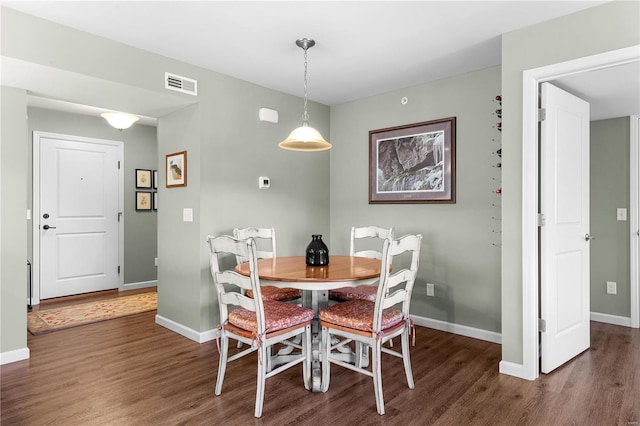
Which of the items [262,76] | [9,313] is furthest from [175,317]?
[262,76]

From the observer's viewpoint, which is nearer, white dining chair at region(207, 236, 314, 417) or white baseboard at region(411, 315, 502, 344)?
white dining chair at region(207, 236, 314, 417)

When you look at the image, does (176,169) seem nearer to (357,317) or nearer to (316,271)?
(316,271)

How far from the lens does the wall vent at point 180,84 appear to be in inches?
128

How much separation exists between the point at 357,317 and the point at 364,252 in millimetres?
1270

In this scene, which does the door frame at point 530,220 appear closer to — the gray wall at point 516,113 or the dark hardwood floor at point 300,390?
the gray wall at point 516,113

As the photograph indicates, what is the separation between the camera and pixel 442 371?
2797mm

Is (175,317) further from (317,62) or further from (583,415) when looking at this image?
(583,415)

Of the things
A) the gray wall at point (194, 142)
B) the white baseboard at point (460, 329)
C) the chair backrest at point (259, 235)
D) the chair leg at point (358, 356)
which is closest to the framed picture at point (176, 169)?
the gray wall at point (194, 142)

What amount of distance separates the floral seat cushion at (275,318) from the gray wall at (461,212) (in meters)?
1.76

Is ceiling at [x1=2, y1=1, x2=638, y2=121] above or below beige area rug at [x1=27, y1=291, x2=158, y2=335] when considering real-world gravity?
above

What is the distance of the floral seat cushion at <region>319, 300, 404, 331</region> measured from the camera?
7.66 feet

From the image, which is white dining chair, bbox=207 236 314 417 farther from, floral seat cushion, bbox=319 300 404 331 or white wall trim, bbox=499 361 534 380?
white wall trim, bbox=499 361 534 380

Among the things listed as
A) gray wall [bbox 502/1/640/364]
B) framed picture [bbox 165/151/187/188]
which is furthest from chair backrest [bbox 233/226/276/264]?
gray wall [bbox 502/1/640/364]

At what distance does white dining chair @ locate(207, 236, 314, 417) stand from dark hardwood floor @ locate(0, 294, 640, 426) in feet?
0.62
